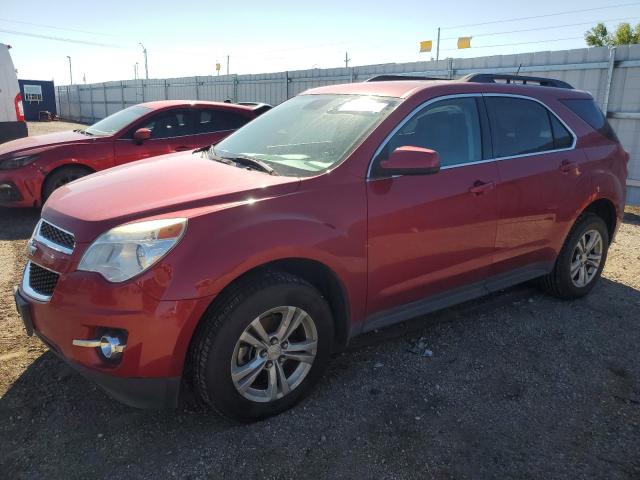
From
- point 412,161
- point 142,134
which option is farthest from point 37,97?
point 412,161

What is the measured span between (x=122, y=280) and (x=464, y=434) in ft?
6.33

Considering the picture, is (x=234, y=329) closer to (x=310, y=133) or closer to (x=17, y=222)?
(x=310, y=133)

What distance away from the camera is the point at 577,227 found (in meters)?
4.32

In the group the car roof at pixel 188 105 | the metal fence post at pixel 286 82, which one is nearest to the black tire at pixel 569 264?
the car roof at pixel 188 105

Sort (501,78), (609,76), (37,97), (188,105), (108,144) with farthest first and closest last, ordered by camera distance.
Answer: (37,97) → (609,76) → (188,105) → (108,144) → (501,78)

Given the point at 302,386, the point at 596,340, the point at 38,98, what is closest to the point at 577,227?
the point at 596,340

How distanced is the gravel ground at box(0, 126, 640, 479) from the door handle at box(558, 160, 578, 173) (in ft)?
4.26

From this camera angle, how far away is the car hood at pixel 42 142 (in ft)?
21.5

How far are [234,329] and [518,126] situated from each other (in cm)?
Result: 272

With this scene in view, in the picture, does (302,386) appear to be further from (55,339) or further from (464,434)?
(55,339)

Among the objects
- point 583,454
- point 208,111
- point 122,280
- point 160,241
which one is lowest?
point 583,454

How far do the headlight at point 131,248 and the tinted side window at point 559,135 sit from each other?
316cm

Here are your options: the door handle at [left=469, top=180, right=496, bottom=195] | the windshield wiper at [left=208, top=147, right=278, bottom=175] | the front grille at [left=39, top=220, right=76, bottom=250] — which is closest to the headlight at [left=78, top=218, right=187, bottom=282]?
the front grille at [left=39, top=220, right=76, bottom=250]

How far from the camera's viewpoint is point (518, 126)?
12.5 feet
